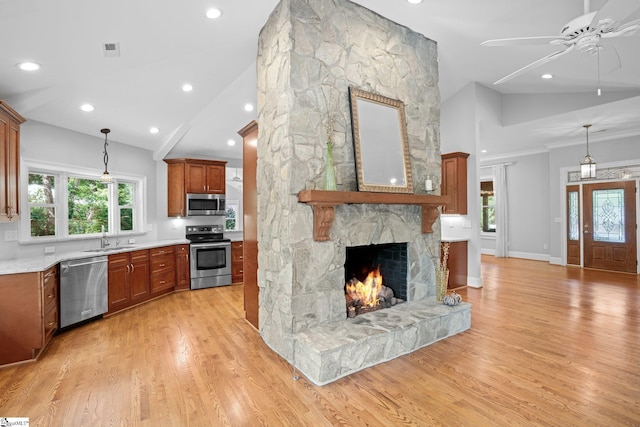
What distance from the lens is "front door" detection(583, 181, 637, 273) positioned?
679 cm

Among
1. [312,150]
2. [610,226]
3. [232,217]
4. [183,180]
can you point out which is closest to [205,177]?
[183,180]

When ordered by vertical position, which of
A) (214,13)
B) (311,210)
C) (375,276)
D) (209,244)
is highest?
(214,13)

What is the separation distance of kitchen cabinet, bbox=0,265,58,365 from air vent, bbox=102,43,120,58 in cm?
225

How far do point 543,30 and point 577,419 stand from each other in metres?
4.01

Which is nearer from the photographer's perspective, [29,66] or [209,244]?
[29,66]

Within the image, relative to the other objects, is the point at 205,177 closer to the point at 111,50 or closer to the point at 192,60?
the point at 192,60

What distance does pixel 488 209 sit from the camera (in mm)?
9727

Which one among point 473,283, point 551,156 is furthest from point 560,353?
point 551,156

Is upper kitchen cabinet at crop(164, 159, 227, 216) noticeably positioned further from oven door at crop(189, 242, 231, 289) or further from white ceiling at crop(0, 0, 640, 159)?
oven door at crop(189, 242, 231, 289)

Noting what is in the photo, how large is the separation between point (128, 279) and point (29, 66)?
285 centimetres

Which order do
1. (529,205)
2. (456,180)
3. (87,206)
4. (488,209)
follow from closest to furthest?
1. (87,206)
2. (456,180)
3. (529,205)
4. (488,209)

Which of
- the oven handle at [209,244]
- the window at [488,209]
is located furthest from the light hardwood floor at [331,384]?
the window at [488,209]

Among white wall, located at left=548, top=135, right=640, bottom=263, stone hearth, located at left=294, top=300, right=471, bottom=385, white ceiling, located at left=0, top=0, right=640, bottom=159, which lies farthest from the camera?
white wall, located at left=548, top=135, right=640, bottom=263

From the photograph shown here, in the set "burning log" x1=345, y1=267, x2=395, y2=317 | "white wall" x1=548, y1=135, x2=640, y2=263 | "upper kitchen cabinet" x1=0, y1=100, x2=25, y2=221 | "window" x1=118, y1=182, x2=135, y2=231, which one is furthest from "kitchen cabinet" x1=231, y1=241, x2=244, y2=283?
"white wall" x1=548, y1=135, x2=640, y2=263
